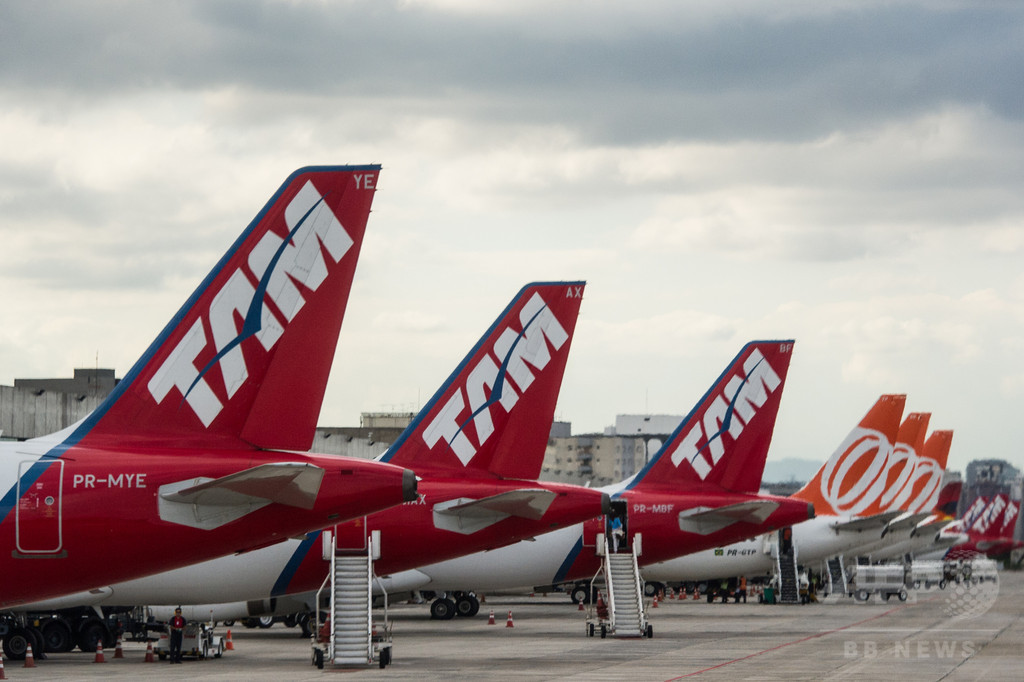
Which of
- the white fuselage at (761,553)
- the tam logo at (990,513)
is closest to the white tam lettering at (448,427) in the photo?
the white fuselage at (761,553)

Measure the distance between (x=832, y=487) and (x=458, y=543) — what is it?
36.2 meters

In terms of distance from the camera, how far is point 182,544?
62.3 feet

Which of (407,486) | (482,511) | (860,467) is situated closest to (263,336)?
(407,486)

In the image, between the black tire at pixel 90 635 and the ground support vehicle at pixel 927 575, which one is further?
the ground support vehicle at pixel 927 575

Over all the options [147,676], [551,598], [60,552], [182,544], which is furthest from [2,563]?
[551,598]

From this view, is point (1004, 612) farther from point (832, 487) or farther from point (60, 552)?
point (60, 552)

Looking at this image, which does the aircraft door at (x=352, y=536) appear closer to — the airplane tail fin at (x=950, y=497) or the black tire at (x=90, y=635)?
the black tire at (x=90, y=635)

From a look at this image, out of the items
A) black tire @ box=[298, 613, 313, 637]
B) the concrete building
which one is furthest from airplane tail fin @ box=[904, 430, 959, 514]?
the concrete building

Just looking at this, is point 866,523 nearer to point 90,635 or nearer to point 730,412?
point 730,412

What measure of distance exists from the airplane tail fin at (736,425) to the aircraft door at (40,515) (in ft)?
97.2

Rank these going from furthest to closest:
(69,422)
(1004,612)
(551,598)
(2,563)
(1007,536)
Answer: (1007,536)
(551,598)
(1004,612)
(69,422)
(2,563)

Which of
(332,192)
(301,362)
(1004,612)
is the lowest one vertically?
(1004,612)

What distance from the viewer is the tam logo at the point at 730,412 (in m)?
45.6

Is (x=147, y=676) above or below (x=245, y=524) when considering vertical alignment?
below
